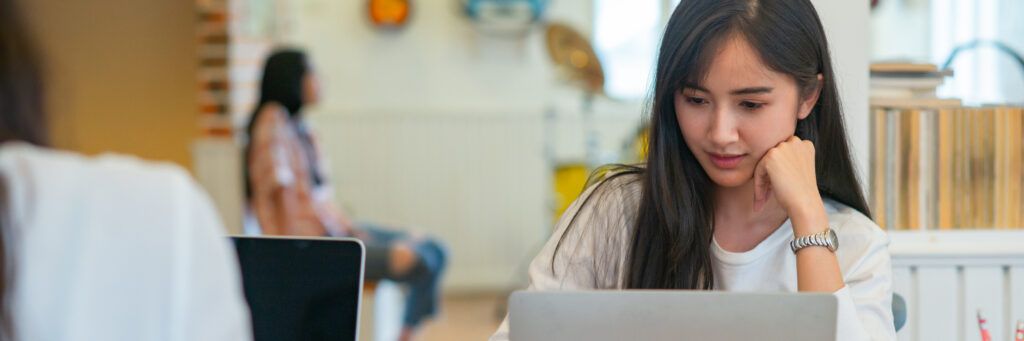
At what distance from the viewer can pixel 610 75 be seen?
225 inches

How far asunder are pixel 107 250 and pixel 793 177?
0.89 meters

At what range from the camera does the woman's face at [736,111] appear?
1503mm

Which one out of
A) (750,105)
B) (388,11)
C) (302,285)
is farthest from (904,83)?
(388,11)

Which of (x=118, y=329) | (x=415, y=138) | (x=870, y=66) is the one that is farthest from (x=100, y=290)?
(x=415, y=138)

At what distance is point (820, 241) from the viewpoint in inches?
56.6

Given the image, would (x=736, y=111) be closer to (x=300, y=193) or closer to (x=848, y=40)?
(x=848, y=40)

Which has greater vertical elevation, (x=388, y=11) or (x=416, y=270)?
(x=388, y=11)

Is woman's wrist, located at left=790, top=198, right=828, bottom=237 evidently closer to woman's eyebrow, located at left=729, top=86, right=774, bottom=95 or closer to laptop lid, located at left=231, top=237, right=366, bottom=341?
woman's eyebrow, located at left=729, top=86, right=774, bottom=95

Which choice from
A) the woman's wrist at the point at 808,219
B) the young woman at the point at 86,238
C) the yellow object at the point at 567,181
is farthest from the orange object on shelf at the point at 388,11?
the young woman at the point at 86,238

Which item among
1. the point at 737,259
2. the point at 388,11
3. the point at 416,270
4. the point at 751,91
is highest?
the point at 388,11

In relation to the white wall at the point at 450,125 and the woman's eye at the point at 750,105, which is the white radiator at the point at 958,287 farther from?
the white wall at the point at 450,125

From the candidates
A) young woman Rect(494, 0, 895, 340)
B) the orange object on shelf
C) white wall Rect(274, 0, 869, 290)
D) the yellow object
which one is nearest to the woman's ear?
young woman Rect(494, 0, 895, 340)

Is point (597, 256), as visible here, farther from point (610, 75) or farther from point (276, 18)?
point (610, 75)

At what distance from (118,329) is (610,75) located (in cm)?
497
